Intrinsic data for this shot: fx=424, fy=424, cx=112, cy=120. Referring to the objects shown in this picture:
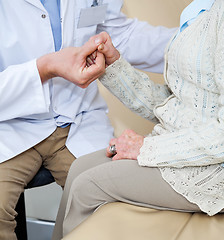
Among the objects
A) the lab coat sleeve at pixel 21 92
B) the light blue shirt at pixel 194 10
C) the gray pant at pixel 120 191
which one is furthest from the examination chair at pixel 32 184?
the light blue shirt at pixel 194 10

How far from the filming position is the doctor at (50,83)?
1.29 metres

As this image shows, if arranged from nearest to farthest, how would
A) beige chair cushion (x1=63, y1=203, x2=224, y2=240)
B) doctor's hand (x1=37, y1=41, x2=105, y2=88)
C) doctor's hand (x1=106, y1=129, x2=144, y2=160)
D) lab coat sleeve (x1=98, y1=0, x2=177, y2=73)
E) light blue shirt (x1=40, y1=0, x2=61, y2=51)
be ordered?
Result: 1. beige chair cushion (x1=63, y1=203, x2=224, y2=240)
2. doctor's hand (x1=106, y1=129, x2=144, y2=160)
3. doctor's hand (x1=37, y1=41, x2=105, y2=88)
4. light blue shirt (x1=40, y1=0, x2=61, y2=51)
5. lab coat sleeve (x1=98, y1=0, x2=177, y2=73)

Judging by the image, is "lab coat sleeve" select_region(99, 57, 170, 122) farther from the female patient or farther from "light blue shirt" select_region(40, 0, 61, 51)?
"light blue shirt" select_region(40, 0, 61, 51)

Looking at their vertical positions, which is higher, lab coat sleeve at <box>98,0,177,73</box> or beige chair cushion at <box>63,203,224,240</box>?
lab coat sleeve at <box>98,0,177,73</box>

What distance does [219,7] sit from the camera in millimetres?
1046

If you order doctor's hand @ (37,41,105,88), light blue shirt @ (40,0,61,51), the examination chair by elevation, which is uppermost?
light blue shirt @ (40,0,61,51)

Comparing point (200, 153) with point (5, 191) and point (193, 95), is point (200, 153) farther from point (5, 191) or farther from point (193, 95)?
point (5, 191)

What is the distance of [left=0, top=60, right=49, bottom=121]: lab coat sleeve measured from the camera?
129cm

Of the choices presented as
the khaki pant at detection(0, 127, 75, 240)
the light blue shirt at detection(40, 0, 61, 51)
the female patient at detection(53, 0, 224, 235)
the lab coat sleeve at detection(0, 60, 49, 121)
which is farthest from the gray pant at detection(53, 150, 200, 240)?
the light blue shirt at detection(40, 0, 61, 51)

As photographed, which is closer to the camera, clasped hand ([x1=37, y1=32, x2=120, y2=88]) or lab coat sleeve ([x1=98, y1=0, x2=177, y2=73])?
clasped hand ([x1=37, y1=32, x2=120, y2=88])

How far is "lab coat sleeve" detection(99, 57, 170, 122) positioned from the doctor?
0.09m

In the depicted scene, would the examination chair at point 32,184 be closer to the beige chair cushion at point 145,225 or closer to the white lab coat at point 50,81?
the white lab coat at point 50,81

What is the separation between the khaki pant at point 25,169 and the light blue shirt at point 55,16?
31 cm

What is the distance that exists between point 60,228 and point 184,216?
0.44 metres
